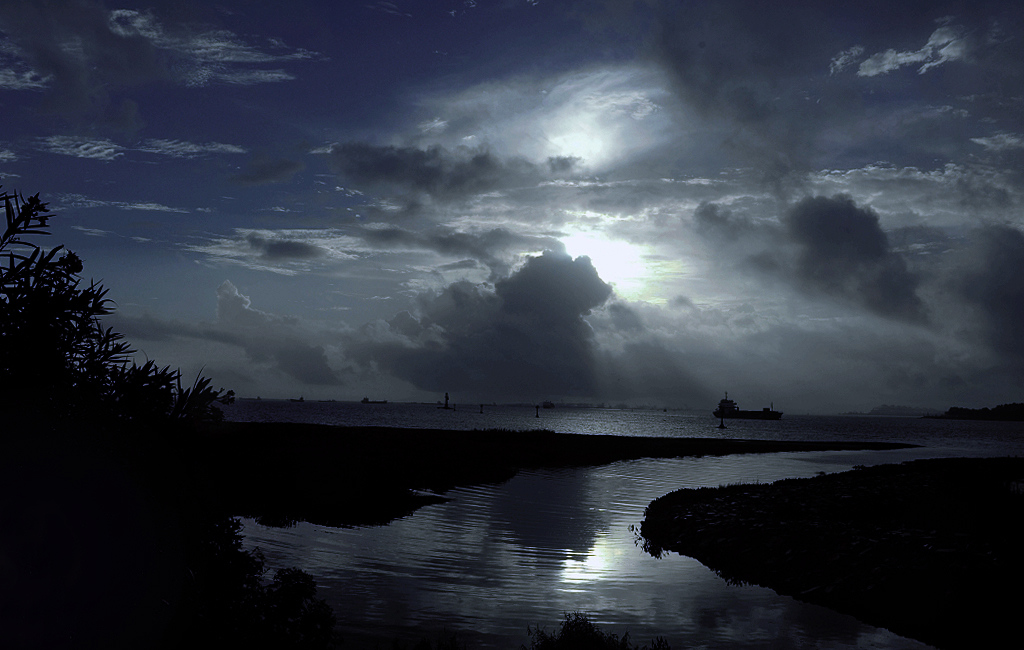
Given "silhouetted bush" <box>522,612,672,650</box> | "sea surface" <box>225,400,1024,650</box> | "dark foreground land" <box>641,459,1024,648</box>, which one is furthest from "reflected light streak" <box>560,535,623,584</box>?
"silhouetted bush" <box>522,612,672,650</box>

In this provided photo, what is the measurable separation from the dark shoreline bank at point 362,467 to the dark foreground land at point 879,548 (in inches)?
542

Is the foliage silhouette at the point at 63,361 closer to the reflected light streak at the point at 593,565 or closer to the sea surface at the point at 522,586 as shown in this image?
the sea surface at the point at 522,586

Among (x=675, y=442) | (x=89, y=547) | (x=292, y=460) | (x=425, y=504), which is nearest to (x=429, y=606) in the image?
(x=89, y=547)

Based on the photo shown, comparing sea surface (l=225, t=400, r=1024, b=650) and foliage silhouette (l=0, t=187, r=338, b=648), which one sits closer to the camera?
foliage silhouette (l=0, t=187, r=338, b=648)

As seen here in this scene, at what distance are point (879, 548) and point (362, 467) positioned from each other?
3155 centimetres

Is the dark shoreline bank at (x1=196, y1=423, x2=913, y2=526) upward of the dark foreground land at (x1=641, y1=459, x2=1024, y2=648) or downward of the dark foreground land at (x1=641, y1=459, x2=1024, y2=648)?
downward

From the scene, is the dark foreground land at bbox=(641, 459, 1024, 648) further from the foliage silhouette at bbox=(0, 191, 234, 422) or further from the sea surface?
the foliage silhouette at bbox=(0, 191, 234, 422)

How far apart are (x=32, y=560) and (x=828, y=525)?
2381 centimetres

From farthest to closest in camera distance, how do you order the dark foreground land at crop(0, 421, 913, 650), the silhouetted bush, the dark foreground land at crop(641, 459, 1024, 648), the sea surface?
the dark foreground land at crop(641, 459, 1024, 648) → the sea surface → the silhouetted bush → the dark foreground land at crop(0, 421, 913, 650)

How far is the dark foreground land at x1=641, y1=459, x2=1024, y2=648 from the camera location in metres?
15.3

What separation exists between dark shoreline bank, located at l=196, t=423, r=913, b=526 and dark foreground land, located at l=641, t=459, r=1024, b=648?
13.8 metres

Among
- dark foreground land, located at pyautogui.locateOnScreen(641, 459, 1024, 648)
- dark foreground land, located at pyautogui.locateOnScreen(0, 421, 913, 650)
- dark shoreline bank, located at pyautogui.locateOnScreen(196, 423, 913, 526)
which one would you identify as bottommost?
dark shoreline bank, located at pyautogui.locateOnScreen(196, 423, 913, 526)

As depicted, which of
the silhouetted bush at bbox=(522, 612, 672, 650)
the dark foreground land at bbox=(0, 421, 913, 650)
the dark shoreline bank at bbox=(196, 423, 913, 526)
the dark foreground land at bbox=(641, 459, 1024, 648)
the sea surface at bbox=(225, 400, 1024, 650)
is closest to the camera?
the dark foreground land at bbox=(0, 421, 913, 650)

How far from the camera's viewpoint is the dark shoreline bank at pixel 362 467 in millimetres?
28500
